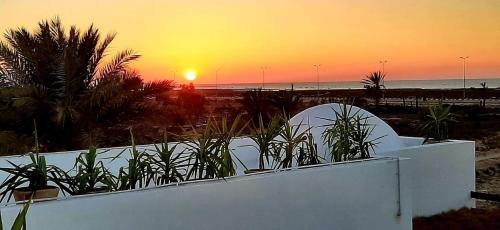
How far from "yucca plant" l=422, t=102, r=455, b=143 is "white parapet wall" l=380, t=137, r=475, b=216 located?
1.33ft

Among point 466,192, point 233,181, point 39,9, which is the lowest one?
point 466,192

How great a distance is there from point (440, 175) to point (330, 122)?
206 centimetres

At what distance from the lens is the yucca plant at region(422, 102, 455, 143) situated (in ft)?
34.4

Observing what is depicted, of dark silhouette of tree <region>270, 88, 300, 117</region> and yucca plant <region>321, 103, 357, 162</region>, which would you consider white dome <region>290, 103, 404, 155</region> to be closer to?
yucca plant <region>321, 103, 357, 162</region>

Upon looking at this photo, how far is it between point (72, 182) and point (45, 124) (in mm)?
6197

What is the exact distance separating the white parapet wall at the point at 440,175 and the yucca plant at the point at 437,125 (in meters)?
0.41

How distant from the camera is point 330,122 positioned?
1031 cm

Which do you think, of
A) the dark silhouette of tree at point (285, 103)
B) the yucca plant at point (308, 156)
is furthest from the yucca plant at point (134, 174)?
the dark silhouette of tree at point (285, 103)

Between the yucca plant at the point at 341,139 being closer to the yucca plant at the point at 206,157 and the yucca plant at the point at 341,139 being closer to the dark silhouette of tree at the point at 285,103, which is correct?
the yucca plant at the point at 206,157

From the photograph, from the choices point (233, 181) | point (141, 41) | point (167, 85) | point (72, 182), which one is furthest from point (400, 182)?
point (141, 41)

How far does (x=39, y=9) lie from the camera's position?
41.2 feet

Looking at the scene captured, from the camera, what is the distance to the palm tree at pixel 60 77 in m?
11.5

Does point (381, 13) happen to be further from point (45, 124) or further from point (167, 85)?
point (45, 124)

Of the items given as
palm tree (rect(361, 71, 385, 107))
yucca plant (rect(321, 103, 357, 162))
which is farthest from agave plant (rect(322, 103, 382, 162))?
palm tree (rect(361, 71, 385, 107))
